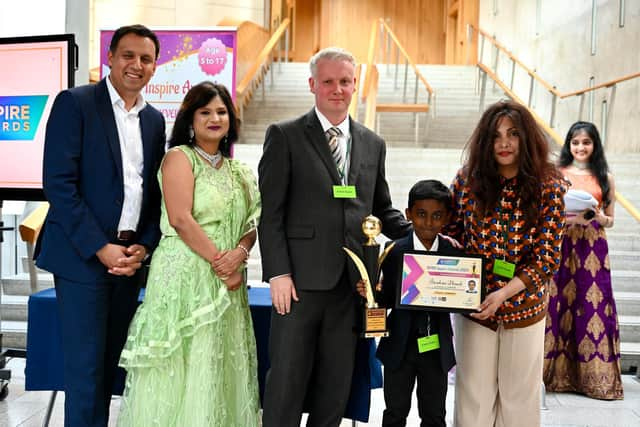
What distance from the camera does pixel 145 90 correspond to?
441 cm

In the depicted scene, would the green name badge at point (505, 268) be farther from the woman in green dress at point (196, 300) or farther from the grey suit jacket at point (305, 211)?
the woman in green dress at point (196, 300)

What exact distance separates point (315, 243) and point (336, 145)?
1.30 feet

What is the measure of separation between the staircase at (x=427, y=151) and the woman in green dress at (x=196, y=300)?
7.33ft

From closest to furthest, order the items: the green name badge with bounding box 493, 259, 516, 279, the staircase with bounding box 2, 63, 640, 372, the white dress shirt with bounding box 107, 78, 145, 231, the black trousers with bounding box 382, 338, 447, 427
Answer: the green name badge with bounding box 493, 259, 516, 279 < the black trousers with bounding box 382, 338, 447, 427 < the white dress shirt with bounding box 107, 78, 145, 231 < the staircase with bounding box 2, 63, 640, 372

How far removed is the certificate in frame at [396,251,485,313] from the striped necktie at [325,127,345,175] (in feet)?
1.47

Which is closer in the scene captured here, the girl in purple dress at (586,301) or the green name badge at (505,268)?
the green name badge at (505,268)

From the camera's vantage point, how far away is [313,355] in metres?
2.50

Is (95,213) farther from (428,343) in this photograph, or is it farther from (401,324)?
(428,343)

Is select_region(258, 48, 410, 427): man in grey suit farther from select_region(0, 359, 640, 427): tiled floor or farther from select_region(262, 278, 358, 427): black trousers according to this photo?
select_region(0, 359, 640, 427): tiled floor

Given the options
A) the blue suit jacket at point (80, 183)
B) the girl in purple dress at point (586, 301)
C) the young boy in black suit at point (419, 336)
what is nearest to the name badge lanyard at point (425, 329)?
the young boy in black suit at point (419, 336)

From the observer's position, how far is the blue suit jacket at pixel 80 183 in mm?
2475

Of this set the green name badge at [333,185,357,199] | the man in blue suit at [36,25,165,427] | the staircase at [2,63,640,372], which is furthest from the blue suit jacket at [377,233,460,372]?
the staircase at [2,63,640,372]

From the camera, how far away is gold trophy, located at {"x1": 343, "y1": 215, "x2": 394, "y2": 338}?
228 cm

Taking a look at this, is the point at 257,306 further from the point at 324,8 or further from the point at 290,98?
the point at 324,8
